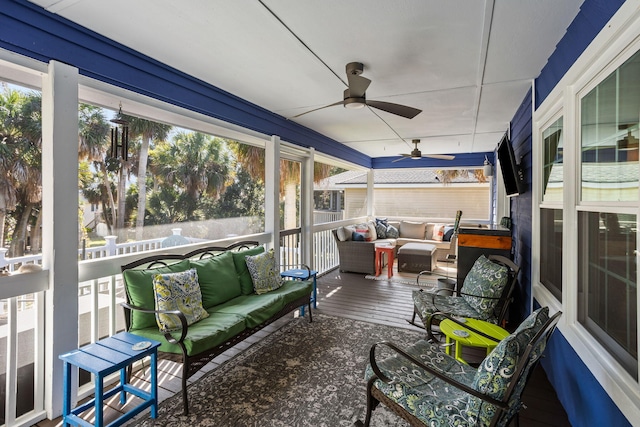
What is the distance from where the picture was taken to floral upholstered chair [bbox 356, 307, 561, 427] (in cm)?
149

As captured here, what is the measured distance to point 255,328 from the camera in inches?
115

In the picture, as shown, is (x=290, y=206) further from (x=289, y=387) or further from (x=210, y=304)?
(x=289, y=387)

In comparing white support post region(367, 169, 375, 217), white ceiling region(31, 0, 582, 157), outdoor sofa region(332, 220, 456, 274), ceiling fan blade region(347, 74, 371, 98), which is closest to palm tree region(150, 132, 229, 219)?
white ceiling region(31, 0, 582, 157)

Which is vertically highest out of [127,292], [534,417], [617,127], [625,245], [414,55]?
[414,55]

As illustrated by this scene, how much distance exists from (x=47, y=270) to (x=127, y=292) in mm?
553

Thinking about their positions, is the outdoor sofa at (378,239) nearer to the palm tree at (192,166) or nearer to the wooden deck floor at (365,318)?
the wooden deck floor at (365,318)

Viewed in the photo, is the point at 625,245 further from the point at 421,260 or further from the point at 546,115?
the point at 421,260

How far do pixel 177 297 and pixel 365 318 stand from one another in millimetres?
2394

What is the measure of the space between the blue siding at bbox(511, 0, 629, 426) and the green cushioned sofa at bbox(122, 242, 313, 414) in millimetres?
2341

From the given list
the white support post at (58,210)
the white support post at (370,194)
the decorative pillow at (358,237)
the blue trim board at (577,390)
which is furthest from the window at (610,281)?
the white support post at (370,194)

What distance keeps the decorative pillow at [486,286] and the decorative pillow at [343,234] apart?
10.4 ft

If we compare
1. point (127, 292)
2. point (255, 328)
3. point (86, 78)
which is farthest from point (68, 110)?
point (255, 328)

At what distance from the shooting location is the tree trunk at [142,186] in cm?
304

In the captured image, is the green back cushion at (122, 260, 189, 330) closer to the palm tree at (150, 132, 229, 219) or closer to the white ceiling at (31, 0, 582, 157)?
the palm tree at (150, 132, 229, 219)
